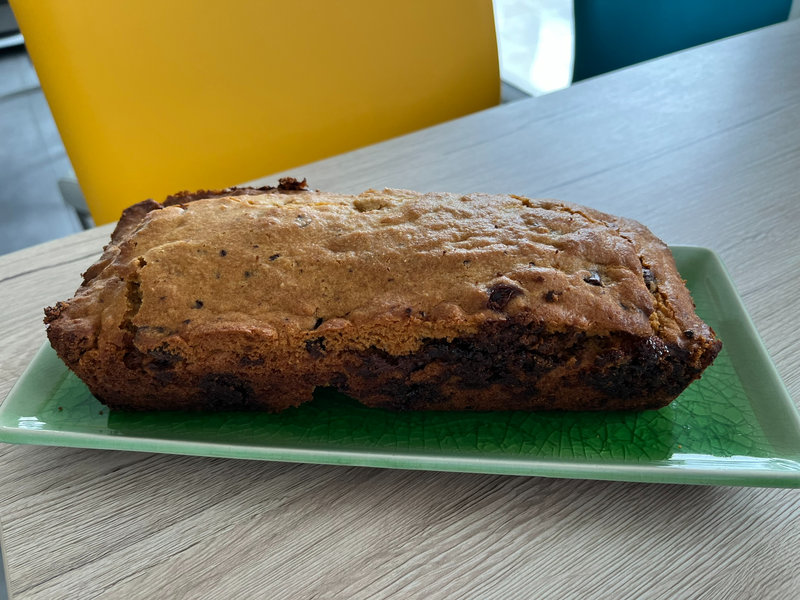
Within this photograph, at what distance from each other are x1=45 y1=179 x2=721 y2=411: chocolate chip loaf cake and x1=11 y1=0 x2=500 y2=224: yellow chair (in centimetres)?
63

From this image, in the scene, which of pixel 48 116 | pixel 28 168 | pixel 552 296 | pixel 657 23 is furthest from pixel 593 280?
pixel 48 116

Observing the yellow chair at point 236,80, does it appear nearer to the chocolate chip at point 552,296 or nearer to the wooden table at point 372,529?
the wooden table at point 372,529

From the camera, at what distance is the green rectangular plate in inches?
28.6

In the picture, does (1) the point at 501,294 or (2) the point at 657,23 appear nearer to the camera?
(1) the point at 501,294

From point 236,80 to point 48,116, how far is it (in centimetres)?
283

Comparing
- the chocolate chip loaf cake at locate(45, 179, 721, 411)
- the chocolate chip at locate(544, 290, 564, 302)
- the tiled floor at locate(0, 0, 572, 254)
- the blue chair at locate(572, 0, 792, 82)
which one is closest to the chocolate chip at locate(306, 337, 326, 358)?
the chocolate chip loaf cake at locate(45, 179, 721, 411)

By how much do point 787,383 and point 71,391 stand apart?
91 cm

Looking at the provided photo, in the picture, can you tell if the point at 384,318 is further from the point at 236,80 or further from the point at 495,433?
the point at 236,80

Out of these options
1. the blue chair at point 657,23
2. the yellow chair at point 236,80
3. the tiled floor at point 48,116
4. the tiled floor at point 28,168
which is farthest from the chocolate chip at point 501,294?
the tiled floor at point 28,168

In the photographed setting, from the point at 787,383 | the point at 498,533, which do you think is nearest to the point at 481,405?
the point at 498,533

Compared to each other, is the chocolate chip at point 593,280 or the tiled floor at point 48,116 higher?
the tiled floor at point 48,116

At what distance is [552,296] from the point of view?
2.49 feet

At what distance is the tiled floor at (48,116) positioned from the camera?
9.74 feet

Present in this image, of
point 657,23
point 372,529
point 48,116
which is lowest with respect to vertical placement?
point 372,529
